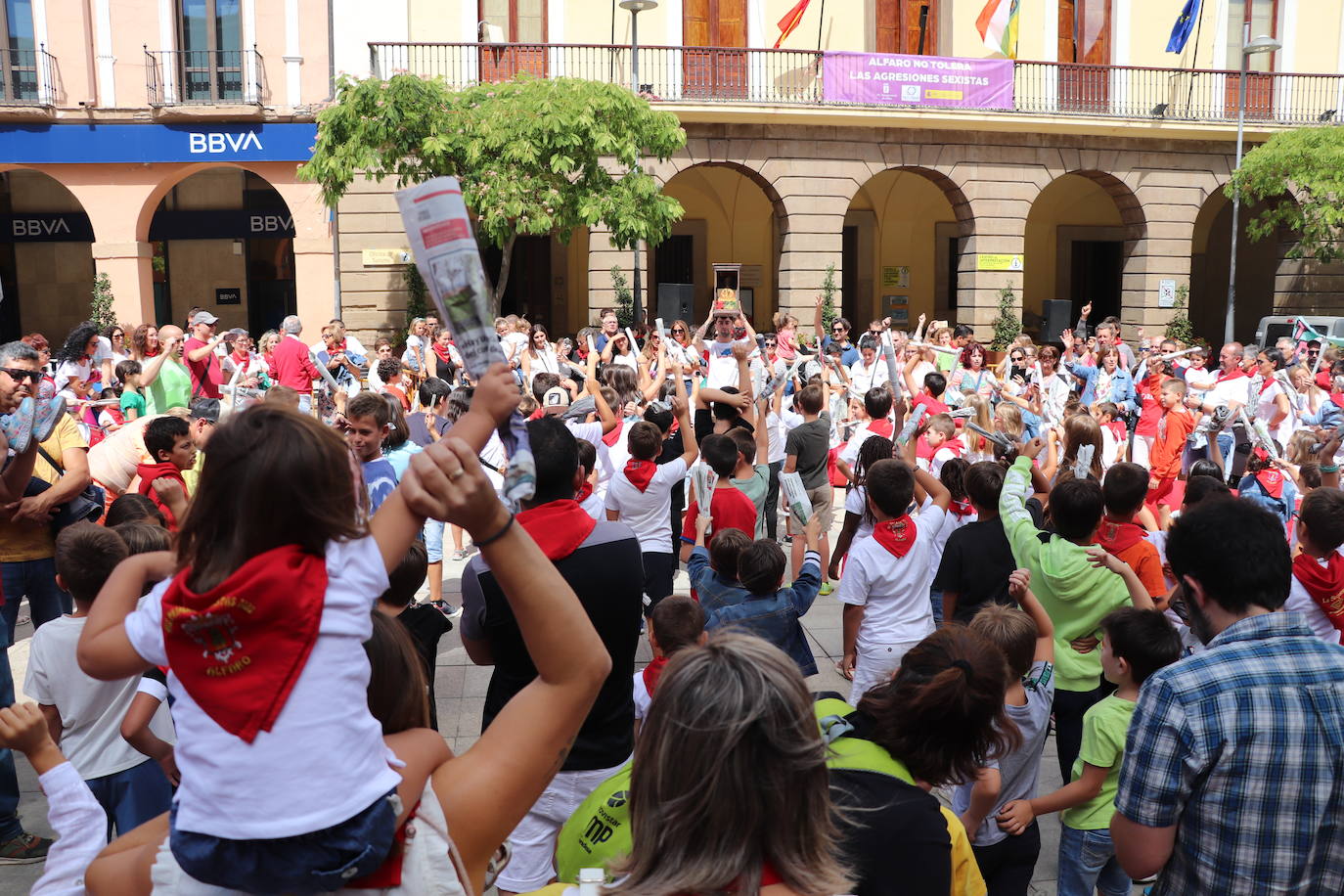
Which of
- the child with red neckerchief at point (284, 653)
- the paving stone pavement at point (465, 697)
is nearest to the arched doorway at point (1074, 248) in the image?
the paving stone pavement at point (465, 697)

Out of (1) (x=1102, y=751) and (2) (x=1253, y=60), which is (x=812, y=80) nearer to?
(2) (x=1253, y=60)

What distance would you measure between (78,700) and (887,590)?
3.24m

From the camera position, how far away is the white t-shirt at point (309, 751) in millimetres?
1517

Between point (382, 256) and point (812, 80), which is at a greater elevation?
point (812, 80)

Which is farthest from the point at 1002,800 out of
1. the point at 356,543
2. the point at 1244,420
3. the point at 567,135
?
the point at 567,135

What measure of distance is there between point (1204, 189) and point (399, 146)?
58.7ft

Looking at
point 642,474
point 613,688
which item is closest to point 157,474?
point 642,474

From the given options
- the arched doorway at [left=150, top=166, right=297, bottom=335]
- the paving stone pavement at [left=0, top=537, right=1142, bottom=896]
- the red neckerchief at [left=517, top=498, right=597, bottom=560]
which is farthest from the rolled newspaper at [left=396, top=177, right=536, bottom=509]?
the arched doorway at [left=150, top=166, right=297, bottom=335]

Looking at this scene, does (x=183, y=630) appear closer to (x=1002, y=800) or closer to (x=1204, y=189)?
(x=1002, y=800)

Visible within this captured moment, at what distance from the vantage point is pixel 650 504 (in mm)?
6211

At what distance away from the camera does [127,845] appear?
68.9 inches

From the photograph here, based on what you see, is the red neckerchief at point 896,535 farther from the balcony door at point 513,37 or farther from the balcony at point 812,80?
the balcony door at point 513,37

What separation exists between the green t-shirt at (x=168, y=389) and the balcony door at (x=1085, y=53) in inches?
787

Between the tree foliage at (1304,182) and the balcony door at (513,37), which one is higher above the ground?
the balcony door at (513,37)
